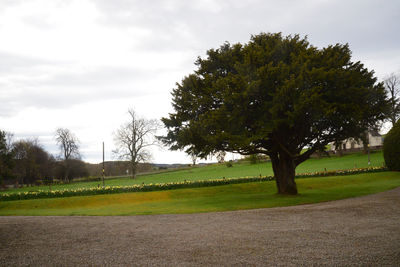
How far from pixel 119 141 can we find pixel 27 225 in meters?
37.6

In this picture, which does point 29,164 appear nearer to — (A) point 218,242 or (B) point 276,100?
(B) point 276,100

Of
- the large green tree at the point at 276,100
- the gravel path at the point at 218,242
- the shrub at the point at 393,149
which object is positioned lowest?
the gravel path at the point at 218,242

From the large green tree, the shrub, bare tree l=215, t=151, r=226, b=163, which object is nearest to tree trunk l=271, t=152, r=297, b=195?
the large green tree

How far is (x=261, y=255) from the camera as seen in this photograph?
5.92 meters

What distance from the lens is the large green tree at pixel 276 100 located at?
1570 cm

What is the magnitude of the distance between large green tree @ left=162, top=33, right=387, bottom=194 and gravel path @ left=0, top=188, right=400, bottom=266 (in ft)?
22.1

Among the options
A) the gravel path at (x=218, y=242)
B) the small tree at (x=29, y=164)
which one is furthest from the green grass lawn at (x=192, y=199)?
the small tree at (x=29, y=164)

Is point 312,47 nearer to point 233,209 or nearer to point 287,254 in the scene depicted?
point 233,209

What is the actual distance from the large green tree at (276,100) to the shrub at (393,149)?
1770 centimetres

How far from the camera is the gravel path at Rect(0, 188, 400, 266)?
572 cm

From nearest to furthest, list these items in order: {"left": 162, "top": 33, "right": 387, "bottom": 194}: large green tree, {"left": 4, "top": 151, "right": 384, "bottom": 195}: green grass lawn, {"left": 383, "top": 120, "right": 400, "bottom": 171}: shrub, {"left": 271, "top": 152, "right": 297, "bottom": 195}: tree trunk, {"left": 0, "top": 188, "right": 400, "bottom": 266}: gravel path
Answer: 1. {"left": 0, "top": 188, "right": 400, "bottom": 266}: gravel path
2. {"left": 162, "top": 33, "right": 387, "bottom": 194}: large green tree
3. {"left": 271, "top": 152, "right": 297, "bottom": 195}: tree trunk
4. {"left": 383, "top": 120, "right": 400, "bottom": 171}: shrub
5. {"left": 4, "top": 151, "right": 384, "bottom": 195}: green grass lawn

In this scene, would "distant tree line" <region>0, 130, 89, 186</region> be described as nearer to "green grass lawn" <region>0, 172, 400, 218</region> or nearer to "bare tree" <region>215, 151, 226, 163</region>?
"green grass lawn" <region>0, 172, 400, 218</region>

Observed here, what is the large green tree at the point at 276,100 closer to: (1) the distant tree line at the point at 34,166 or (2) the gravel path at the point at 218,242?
(2) the gravel path at the point at 218,242

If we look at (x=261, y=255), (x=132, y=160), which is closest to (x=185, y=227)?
(x=261, y=255)
